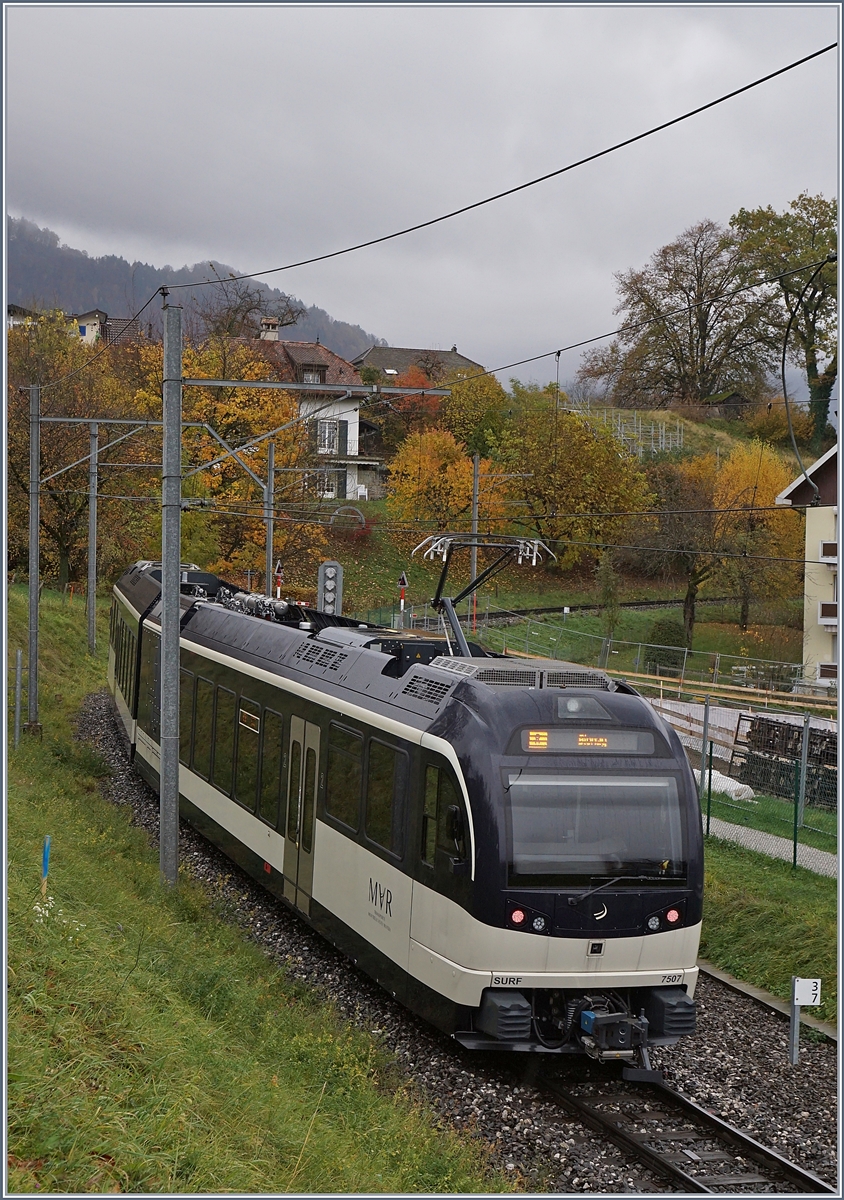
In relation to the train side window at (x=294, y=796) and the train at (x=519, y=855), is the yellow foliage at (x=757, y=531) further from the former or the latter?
the train at (x=519, y=855)

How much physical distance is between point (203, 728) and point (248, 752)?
2333 millimetres

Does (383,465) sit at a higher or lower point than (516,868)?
higher

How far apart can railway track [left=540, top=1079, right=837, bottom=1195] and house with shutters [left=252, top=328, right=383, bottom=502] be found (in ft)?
167

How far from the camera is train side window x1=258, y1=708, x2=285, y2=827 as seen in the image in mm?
12812

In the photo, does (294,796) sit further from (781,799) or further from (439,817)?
(781,799)

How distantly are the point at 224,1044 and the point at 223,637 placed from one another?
8269 millimetres

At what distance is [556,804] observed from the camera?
876cm

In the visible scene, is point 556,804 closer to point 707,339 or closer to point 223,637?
point 223,637

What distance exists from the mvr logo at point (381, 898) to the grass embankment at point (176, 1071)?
0.97 m

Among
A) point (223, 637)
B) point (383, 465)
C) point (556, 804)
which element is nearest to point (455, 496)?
point (383, 465)

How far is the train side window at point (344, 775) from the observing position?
1063cm

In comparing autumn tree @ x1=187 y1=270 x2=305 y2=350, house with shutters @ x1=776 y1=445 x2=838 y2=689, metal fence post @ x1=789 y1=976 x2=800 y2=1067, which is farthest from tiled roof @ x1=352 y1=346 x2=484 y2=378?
metal fence post @ x1=789 y1=976 x2=800 y2=1067

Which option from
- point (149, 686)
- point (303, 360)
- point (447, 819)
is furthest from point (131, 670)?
Result: point (303, 360)

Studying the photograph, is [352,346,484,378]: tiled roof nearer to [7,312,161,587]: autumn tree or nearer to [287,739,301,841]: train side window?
[7,312,161,587]: autumn tree
